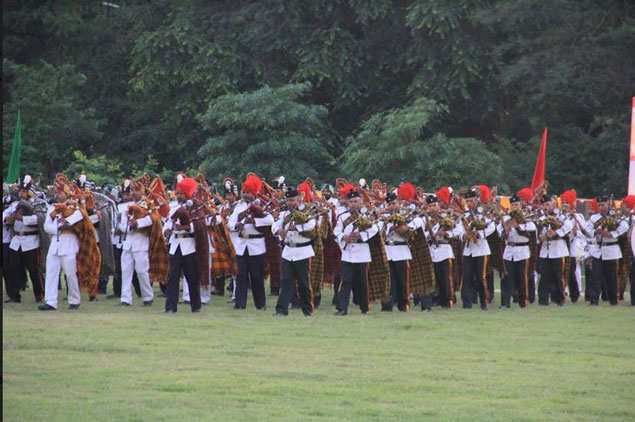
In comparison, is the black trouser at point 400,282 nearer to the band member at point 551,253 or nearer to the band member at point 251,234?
the band member at point 251,234

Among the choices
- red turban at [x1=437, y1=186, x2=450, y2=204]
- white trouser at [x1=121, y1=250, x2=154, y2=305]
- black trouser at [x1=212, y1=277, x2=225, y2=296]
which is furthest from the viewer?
black trouser at [x1=212, y1=277, x2=225, y2=296]

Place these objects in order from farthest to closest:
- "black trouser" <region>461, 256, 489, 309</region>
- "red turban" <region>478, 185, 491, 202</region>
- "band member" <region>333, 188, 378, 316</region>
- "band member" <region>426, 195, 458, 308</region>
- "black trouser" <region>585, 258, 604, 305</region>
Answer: "black trouser" <region>585, 258, 604, 305</region> → "red turban" <region>478, 185, 491, 202</region> → "black trouser" <region>461, 256, 489, 309</region> → "band member" <region>426, 195, 458, 308</region> → "band member" <region>333, 188, 378, 316</region>

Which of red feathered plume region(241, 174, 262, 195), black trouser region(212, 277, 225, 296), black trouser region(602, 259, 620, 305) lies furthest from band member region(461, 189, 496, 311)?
black trouser region(212, 277, 225, 296)

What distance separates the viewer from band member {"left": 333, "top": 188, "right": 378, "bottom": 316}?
606 inches

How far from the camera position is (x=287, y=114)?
99.9 ft

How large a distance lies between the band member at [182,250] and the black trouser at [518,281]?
4.51 m

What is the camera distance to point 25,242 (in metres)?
17.1

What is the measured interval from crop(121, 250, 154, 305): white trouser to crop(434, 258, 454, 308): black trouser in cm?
383

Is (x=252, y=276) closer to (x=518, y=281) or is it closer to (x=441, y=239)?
(x=441, y=239)

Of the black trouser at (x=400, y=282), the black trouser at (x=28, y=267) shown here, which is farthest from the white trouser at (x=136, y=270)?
the black trouser at (x=400, y=282)

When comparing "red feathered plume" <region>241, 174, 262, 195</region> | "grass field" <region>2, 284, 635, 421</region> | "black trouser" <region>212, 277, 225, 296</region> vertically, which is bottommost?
"grass field" <region>2, 284, 635, 421</region>

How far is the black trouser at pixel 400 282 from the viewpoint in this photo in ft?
52.9

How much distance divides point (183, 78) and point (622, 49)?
11.9 meters

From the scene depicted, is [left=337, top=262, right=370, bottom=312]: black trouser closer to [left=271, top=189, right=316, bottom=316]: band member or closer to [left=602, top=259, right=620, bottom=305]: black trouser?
[left=271, top=189, right=316, bottom=316]: band member
